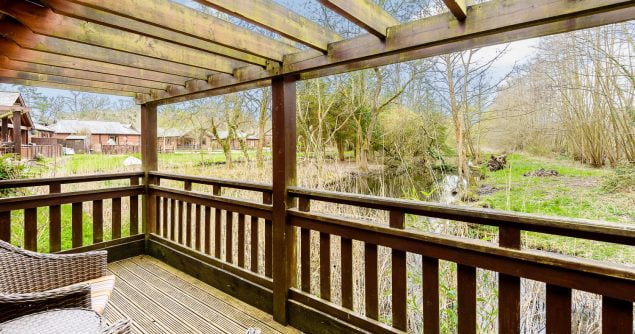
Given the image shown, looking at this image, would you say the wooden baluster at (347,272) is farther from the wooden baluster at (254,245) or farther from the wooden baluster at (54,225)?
the wooden baluster at (54,225)

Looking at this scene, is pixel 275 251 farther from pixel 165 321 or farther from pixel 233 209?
pixel 165 321

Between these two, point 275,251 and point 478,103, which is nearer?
point 275,251

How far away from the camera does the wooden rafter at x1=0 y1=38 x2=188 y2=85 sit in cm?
201

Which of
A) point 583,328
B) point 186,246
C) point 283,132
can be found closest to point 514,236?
point 283,132

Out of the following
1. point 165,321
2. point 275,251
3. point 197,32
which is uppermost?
point 197,32

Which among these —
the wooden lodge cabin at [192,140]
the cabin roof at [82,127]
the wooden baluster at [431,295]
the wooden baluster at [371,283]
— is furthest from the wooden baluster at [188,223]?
the cabin roof at [82,127]

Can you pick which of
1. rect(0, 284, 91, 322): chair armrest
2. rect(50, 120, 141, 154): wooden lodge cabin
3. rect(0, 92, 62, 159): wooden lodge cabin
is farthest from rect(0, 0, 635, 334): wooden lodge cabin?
rect(50, 120, 141, 154): wooden lodge cabin

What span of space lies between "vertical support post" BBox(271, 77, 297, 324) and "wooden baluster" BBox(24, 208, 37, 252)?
2378 millimetres

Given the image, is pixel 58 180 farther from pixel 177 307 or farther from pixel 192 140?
pixel 192 140

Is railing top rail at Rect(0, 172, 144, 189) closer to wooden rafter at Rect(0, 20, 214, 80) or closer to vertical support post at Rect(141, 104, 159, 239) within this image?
vertical support post at Rect(141, 104, 159, 239)

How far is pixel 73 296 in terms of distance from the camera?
1319 mm

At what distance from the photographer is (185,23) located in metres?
1.58

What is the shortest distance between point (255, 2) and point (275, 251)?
65.8 inches

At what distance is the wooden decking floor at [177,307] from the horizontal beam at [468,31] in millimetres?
1843
